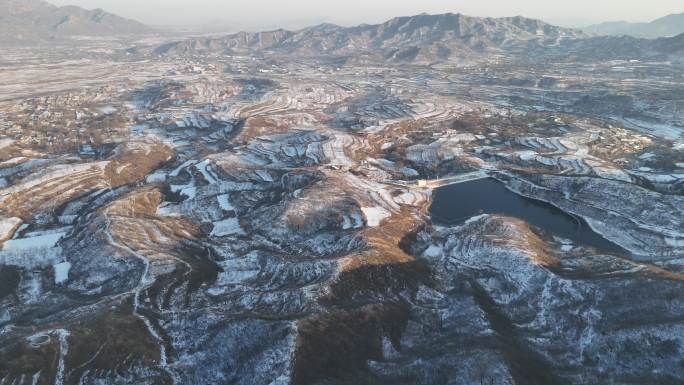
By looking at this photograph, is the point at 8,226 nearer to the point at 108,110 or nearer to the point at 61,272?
the point at 61,272

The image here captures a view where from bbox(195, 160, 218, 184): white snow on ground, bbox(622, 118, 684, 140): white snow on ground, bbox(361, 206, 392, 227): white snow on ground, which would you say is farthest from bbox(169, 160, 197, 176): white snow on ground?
bbox(622, 118, 684, 140): white snow on ground

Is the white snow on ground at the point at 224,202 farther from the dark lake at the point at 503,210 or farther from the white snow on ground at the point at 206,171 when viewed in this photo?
the dark lake at the point at 503,210

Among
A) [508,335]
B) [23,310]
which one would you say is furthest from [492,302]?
[23,310]

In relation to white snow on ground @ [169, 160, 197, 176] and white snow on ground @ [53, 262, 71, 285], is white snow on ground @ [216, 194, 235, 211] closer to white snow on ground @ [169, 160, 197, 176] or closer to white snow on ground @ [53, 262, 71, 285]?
white snow on ground @ [169, 160, 197, 176]

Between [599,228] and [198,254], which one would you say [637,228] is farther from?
[198,254]

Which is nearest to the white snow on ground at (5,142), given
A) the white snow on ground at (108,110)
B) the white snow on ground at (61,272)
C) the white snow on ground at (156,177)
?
the white snow on ground at (108,110)

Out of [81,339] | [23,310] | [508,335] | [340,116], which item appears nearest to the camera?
[81,339]

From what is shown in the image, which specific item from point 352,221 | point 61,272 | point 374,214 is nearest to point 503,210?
point 374,214
